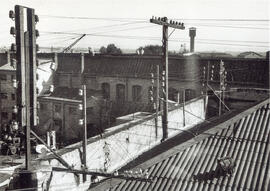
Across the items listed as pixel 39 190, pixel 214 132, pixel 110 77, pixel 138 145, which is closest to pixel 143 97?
pixel 110 77

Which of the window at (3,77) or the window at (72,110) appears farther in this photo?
the window at (3,77)

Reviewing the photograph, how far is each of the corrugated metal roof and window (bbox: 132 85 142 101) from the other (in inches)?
1065

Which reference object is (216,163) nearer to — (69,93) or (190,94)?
(190,94)

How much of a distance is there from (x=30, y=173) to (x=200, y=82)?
1105 inches

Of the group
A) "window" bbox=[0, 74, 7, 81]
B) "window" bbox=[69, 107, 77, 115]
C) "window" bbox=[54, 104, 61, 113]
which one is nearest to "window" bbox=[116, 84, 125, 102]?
"window" bbox=[69, 107, 77, 115]

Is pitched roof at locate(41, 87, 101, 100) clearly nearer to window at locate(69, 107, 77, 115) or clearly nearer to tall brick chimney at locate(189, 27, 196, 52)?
window at locate(69, 107, 77, 115)

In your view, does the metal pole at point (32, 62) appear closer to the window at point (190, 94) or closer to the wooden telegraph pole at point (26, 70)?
the wooden telegraph pole at point (26, 70)

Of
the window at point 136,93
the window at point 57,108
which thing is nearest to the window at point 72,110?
the window at point 57,108

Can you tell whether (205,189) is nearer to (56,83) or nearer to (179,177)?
(179,177)

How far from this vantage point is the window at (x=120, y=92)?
135ft

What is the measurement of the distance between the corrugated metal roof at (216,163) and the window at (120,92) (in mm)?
28771

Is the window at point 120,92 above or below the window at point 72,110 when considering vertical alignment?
above

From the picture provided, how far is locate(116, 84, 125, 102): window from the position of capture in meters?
41.2

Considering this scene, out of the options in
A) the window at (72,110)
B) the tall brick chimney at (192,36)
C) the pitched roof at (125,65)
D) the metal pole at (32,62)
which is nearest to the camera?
the metal pole at (32,62)
